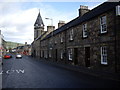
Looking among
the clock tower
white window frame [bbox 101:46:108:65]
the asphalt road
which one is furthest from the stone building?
the clock tower

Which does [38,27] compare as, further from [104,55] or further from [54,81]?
[54,81]

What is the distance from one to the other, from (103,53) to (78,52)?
18.9 feet

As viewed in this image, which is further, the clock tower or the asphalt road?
the clock tower

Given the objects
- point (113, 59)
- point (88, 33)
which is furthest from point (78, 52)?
point (113, 59)

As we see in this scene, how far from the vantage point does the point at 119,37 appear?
1246 centimetres

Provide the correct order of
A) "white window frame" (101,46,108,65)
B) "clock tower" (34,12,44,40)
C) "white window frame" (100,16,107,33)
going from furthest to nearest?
"clock tower" (34,12,44,40) → "white window frame" (100,16,107,33) → "white window frame" (101,46,108,65)

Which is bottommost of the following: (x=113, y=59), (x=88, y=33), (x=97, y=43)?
(x=113, y=59)

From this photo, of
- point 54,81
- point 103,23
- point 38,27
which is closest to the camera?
point 54,81

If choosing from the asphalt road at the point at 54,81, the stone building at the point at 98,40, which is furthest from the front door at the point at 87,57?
the asphalt road at the point at 54,81

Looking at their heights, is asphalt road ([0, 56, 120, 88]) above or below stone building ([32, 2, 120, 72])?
below

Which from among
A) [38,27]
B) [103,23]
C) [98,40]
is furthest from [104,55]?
[38,27]

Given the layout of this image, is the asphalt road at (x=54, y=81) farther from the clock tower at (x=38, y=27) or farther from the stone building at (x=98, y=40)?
the clock tower at (x=38, y=27)

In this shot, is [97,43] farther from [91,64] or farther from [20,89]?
[20,89]

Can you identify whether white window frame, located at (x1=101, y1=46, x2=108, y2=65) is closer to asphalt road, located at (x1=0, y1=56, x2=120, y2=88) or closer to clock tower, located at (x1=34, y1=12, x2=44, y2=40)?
asphalt road, located at (x1=0, y1=56, x2=120, y2=88)
